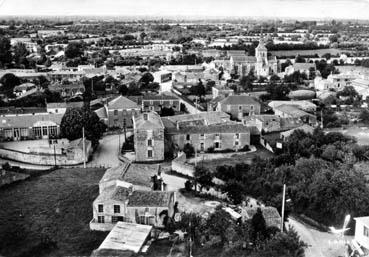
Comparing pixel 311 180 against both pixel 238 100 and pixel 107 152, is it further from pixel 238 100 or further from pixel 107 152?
pixel 238 100

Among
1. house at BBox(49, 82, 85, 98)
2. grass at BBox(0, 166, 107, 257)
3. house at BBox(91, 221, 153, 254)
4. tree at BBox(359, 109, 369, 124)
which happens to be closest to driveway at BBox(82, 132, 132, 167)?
grass at BBox(0, 166, 107, 257)

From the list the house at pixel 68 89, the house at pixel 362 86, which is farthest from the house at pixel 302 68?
the house at pixel 68 89

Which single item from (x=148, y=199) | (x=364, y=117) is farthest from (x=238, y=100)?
(x=148, y=199)

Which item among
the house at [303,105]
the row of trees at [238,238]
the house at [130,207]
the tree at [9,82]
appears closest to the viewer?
the row of trees at [238,238]

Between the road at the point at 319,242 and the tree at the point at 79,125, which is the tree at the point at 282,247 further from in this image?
the tree at the point at 79,125

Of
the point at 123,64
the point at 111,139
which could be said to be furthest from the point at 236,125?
the point at 123,64
